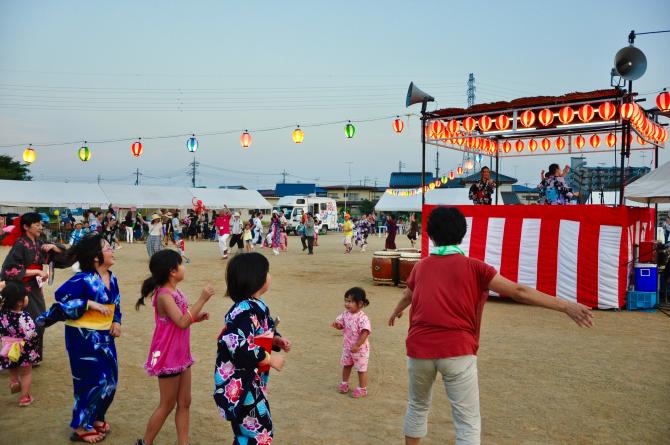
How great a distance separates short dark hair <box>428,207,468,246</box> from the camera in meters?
2.98

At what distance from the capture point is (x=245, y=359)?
2666 millimetres

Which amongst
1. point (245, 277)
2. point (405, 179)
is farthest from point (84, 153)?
point (405, 179)

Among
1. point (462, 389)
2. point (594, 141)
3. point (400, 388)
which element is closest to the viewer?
point (462, 389)

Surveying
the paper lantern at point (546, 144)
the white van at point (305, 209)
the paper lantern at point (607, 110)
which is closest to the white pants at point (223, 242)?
the paper lantern at point (546, 144)

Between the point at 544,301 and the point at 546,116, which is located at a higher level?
the point at 546,116

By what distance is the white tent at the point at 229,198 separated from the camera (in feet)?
111

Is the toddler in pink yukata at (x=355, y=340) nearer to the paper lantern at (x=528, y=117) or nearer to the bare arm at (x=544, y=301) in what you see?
the bare arm at (x=544, y=301)

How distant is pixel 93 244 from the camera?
3.96 meters

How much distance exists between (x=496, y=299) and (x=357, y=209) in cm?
4632

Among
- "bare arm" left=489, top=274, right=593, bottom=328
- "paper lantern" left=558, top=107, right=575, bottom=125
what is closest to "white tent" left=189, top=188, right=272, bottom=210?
"paper lantern" left=558, top=107, right=575, bottom=125

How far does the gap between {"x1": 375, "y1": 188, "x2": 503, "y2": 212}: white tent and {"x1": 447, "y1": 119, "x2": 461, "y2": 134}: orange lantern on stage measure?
20120mm

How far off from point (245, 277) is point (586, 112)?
400 inches

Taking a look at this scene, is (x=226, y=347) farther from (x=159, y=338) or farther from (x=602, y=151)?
(x=602, y=151)

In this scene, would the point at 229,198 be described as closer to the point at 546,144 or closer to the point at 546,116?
the point at 546,144
